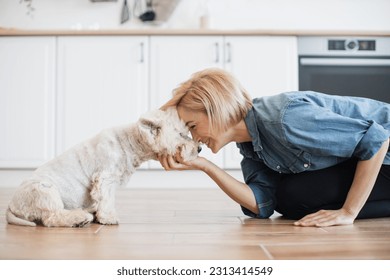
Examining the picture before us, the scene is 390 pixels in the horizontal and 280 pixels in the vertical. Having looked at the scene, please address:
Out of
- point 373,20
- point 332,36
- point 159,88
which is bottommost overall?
point 159,88

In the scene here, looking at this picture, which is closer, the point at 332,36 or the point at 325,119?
the point at 325,119

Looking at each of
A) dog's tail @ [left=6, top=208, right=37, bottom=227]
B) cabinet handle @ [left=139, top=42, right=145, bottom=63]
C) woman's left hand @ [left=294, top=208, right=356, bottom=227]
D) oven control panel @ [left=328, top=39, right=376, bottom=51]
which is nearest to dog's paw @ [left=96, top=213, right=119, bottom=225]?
dog's tail @ [left=6, top=208, right=37, bottom=227]

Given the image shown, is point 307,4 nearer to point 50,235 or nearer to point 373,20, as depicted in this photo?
point 373,20

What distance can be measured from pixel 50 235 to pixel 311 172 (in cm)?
95

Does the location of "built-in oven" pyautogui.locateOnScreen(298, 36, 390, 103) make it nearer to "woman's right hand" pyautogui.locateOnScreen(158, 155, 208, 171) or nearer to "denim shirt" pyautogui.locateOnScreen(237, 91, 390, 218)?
"denim shirt" pyautogui.locateOnScreen(237, 91, 390, 218)

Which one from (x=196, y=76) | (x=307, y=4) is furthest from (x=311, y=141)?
(x=307, y=4)

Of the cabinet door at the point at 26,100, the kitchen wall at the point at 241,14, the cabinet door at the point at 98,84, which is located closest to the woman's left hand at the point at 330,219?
the cabinet door at the point at 98,84

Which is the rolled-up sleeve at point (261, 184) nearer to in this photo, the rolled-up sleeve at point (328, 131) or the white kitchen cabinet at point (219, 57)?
the rolled-up sleeve at point (328, 131)

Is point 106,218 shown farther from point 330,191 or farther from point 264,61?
point 264,61

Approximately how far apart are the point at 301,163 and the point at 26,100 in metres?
2.32

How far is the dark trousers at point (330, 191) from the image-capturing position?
1.67 m

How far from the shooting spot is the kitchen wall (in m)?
3.90
